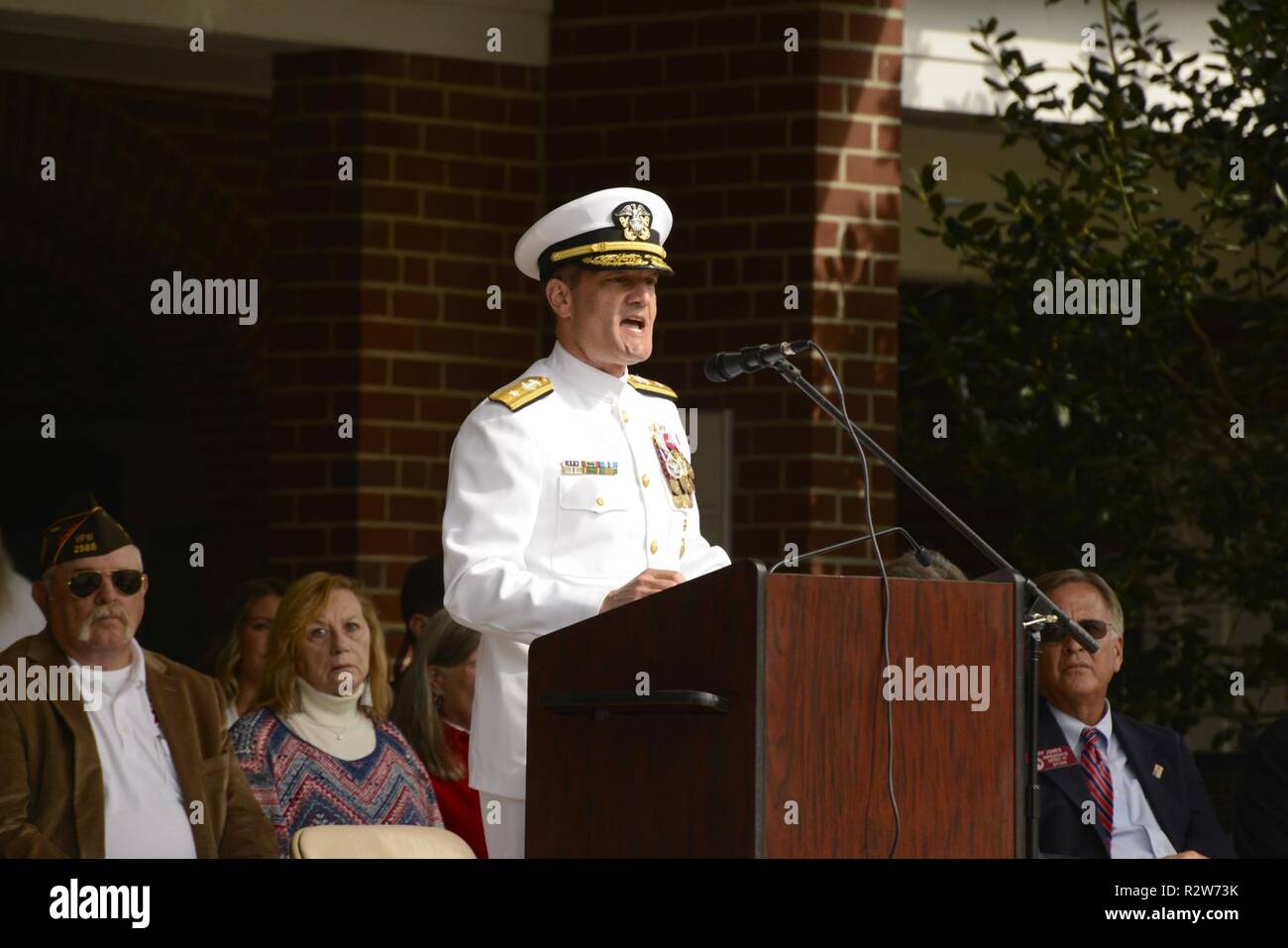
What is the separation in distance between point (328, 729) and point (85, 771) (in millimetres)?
690

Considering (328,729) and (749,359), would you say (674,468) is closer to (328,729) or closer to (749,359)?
(749,359)

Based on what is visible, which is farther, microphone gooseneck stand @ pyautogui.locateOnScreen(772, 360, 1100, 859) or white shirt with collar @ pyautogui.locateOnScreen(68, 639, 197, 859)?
white shirt with collar @ pyautogui.locateOnScreen(68, 639, 197, 859)

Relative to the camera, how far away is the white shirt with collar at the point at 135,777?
4.96 meters

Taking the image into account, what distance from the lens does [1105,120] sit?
23.8 feet

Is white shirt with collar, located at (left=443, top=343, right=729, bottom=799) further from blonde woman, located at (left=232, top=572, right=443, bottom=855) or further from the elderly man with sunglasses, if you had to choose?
blonde woman, located at (left=232, top=572, right=443, bottom=855)

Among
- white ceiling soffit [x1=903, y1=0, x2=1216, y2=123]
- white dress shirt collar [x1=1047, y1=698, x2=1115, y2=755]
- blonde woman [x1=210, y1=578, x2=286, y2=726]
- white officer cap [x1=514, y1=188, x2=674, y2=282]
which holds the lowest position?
white dress shirt collar [x1=1047, y1=698, x2=1115, y2=755]

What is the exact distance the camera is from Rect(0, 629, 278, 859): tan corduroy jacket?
4.79m

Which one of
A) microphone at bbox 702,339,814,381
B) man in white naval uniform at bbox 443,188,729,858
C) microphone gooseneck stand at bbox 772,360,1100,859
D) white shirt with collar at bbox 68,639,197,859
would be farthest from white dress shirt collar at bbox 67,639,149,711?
microphone gooseneck stand at bbox 772,360,1100,859

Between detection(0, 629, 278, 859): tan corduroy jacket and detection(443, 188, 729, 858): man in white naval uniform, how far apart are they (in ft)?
4.13

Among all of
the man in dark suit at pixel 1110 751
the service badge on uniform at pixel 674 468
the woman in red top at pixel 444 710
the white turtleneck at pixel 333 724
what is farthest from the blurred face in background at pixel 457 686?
the service badge on uniform at pixel 674 468

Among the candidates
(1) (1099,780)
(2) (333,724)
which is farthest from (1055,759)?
(2) (333,724)

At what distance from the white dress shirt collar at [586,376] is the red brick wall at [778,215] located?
253 centimetres
